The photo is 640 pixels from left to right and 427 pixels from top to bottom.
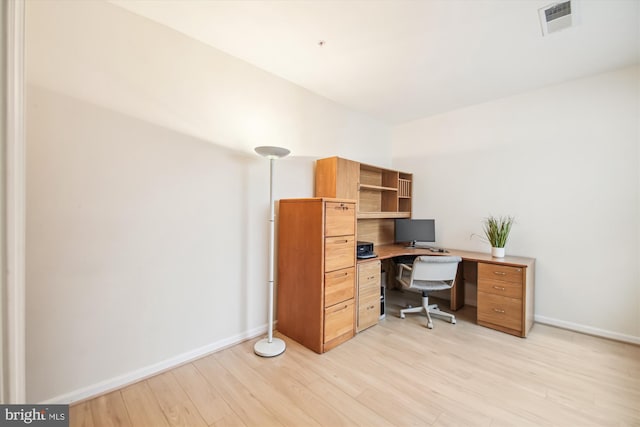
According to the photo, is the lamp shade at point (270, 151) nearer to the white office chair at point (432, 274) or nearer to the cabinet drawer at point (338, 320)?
the cabinet drawer at point (338, 320)

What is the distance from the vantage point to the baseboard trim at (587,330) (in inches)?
99.9

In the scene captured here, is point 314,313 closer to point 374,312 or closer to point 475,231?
point 374,312

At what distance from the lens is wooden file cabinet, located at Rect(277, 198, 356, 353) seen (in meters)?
2.36

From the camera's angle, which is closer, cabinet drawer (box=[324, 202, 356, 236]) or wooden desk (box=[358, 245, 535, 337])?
cabinet drawer (box=[324, 202, 356, 236])

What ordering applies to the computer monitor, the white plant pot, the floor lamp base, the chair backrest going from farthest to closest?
the computer monitor, the white plant pot, the chair backrest, the floor lamp base

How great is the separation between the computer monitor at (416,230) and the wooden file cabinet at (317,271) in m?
1.47

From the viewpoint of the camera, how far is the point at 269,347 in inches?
93.5

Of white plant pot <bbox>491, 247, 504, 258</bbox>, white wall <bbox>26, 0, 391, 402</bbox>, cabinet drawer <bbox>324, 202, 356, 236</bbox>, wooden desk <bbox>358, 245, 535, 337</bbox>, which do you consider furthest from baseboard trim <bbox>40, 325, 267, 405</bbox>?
white plant pot <bbox>491, 247, 504, 258</bbox>

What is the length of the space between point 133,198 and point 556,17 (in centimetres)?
353

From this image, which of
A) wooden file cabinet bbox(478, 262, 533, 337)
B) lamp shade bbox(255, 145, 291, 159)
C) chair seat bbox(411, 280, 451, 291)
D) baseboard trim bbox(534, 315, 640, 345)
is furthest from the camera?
Result: chair seat bbox(411, 280, 451, 291)

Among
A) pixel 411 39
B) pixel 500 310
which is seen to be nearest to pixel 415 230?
pixel 500 310

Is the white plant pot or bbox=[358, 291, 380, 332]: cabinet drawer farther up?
the white plant pot

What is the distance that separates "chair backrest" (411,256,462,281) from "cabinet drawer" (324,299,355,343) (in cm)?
85

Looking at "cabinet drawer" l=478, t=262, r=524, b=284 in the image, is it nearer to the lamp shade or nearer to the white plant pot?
the white plant pot
